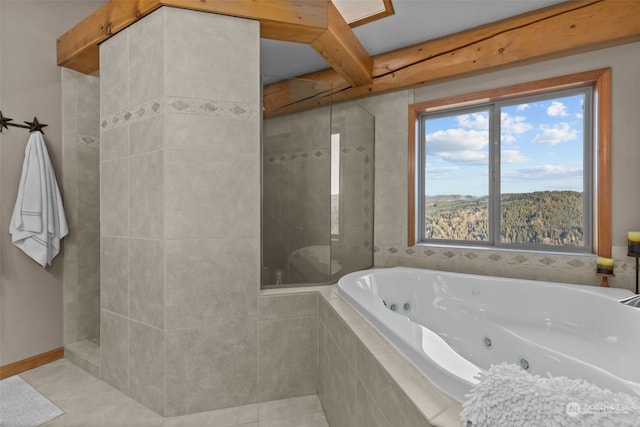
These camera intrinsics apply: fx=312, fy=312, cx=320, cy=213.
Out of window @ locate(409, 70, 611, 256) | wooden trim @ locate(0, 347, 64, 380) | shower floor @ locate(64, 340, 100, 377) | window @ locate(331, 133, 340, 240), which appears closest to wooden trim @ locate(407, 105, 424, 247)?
window @ locate(409, 70, 611, 256)

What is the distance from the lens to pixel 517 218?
2.34 meters

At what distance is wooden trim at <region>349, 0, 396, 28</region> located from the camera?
1.98m

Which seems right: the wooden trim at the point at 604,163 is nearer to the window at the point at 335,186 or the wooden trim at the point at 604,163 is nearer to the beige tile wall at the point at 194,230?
the window at the point at 335,186

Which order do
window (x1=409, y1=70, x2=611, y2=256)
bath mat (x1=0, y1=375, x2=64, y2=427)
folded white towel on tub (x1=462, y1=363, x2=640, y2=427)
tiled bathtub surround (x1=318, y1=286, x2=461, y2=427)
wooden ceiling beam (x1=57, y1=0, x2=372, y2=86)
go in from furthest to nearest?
window (x1=409, y1=70, x2=611, y2=256) → wooden ceiling beam (x1=57, y1=0, x2=372, y2=86) → bath mat (x1=0, y1=375, x2=64, y2=427) → tiled bathtub surround (x1=318, y1=286, x2=461, y2=427) → folded white towel on tub (x1=462, y1=363, x2=640, y2=427)

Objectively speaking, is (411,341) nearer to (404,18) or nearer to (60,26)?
(404,18)

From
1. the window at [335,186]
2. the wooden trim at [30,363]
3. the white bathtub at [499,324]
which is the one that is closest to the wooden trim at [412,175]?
the white bathtub at [499,324]

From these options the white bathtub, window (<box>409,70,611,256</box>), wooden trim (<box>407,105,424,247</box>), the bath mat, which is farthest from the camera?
wooden trim (<box>407,105,424,247</box>)

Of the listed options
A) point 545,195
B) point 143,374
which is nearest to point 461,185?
point 545,195

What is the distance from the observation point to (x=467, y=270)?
7.63 feet

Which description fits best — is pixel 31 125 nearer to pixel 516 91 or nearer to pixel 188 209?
pixel 188 209

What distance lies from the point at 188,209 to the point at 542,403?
63.4 inches

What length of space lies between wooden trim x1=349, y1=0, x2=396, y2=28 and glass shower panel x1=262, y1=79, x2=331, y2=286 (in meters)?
0.51

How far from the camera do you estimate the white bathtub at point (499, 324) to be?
108 centimetres

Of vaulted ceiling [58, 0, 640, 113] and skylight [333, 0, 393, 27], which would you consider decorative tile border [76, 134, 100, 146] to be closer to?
vaulted ceiling [58, 0, 640, 113]
